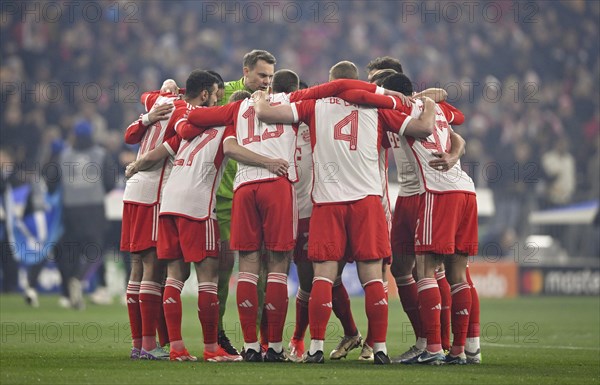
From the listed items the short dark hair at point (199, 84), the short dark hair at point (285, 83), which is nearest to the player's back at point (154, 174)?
the short dark hair at point (199, 84)

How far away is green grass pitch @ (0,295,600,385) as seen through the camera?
6.89 meters

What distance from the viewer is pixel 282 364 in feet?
26.0

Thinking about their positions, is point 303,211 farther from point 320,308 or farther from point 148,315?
point 148,315

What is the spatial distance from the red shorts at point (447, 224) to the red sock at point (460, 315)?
12.3 inches

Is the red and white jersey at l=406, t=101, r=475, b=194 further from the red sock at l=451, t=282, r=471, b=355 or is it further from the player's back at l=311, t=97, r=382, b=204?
the red sock at l=451, t=282, r=471, b=355

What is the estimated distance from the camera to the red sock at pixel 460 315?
27.5 feet

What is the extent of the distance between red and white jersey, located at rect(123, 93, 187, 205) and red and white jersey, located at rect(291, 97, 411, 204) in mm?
1133

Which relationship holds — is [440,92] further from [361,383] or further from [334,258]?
[361,383]

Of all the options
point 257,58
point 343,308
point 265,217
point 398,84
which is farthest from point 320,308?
point 257,58

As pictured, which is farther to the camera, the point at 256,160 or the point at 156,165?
the point at 156,165

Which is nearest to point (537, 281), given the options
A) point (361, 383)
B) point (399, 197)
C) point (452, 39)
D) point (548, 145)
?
point (548, 145)

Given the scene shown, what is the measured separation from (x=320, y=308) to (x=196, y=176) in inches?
56.8

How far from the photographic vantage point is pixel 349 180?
26.2 feet

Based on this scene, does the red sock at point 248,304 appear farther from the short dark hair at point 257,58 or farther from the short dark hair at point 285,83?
the short dark hair at point 257,58
